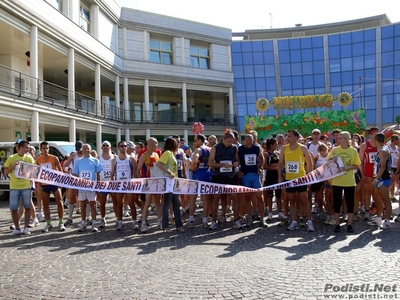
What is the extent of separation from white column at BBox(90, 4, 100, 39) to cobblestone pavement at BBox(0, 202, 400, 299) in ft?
61.1

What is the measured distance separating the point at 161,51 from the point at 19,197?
2387cm

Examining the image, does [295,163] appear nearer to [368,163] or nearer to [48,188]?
[368,163]

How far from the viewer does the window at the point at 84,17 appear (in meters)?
22.2

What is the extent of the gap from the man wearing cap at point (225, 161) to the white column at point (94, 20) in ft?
61.0

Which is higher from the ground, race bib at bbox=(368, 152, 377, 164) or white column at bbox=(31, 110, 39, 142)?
white column at bbox=(31, 110, 39, 142)

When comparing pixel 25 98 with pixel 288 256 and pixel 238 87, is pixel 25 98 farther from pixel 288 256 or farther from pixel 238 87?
pixel 238 87

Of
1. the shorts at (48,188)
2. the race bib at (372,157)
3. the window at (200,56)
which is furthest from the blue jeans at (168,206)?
the window at (200,56)

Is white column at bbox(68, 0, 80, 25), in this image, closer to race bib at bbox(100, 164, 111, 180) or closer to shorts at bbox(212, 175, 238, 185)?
race bib at bbox(100, 164, 111, 180)

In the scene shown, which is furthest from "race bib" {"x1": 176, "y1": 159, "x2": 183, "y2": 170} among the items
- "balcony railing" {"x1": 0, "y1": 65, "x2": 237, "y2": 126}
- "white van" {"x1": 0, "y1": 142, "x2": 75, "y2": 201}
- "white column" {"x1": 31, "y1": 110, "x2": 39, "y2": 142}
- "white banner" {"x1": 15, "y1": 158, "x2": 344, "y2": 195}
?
"white column" {"x1": 31, "y1": 110, "x2": 39, "y2": 142}

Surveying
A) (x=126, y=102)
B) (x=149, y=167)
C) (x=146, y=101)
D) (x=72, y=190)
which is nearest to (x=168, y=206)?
(x=149, y=167)

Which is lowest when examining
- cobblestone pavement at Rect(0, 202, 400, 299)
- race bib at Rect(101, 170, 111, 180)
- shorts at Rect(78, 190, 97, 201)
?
cobblestone pavement at Rect(0, 202, 400, 299)

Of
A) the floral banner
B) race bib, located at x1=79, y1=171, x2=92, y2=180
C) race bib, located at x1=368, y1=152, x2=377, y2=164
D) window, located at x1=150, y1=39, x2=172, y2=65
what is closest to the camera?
race bib, located at x1=79, y1=171, x2=92, y2=180

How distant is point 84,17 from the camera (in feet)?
74.2

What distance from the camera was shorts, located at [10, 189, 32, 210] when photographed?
297 inches
